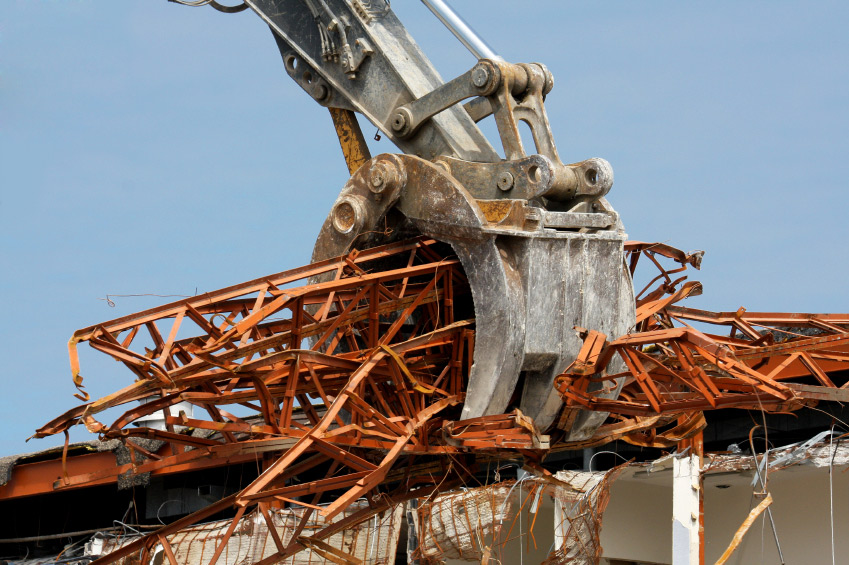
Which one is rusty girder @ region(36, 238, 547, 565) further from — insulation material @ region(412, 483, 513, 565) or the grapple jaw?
insulation material @ region(412, 483, 513, 565)

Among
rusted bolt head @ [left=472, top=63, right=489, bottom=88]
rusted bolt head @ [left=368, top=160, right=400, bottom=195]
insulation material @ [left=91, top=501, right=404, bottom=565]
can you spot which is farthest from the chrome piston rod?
insulation material @ [left=91, top=501, right=404, bottom=565]

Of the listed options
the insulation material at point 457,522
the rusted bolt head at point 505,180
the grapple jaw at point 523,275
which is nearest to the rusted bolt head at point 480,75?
the grapple jaw at point 523,275

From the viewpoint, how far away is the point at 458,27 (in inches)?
661

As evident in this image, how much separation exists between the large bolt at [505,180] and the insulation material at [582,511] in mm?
4057

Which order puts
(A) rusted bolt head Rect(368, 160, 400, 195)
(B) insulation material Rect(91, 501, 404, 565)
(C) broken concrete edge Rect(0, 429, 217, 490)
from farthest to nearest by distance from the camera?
(C) broken concrete edge Rect(0, 429, 217, 490) → (B) insulation material Rect(91, 501, 404, 565) → (A) rusted bolt head Rect(368, 160, 400, 195)

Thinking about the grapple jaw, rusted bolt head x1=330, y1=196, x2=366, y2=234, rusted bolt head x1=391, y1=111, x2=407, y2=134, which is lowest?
the grapple jaw

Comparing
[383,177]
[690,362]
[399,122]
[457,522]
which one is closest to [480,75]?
[399,122]

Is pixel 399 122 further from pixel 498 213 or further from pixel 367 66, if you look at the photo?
pixel 498 213

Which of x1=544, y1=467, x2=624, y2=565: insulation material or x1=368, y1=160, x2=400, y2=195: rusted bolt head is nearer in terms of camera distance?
x1=368, y1=160, x2=400, y2=195: rusted bolt head

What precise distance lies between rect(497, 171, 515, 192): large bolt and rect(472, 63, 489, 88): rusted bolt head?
42.8 inches

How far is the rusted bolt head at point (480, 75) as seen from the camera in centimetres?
1510

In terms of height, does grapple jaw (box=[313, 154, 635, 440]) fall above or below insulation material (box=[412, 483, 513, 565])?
above

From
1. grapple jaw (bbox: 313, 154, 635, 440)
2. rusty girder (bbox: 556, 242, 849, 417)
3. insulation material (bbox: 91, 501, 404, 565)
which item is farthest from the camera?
insulation material (bbox: 91, 501, 404, 565)

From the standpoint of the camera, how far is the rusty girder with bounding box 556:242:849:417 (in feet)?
42.6
